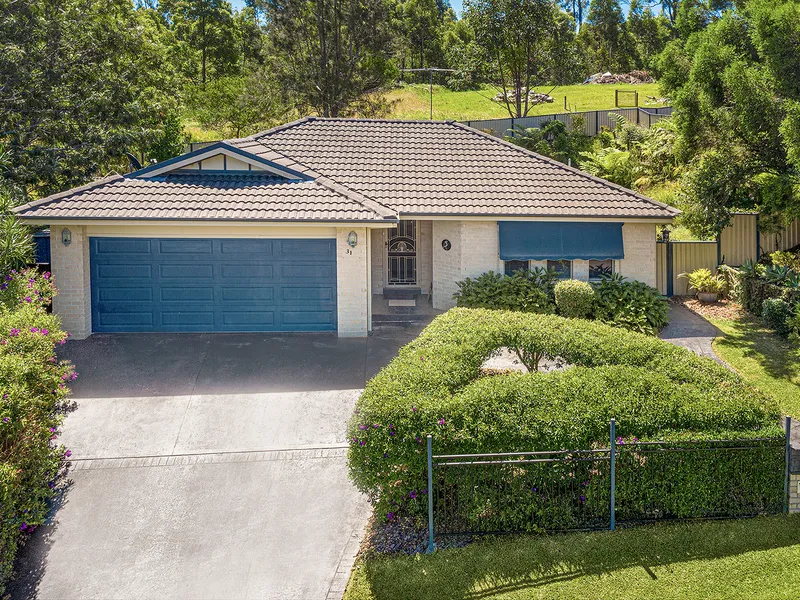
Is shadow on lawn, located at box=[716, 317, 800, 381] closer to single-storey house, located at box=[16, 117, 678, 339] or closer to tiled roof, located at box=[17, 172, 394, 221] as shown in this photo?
single-storey house, located at box=[16, 117, 678, 339]

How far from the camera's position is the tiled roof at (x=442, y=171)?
1702 centimetres

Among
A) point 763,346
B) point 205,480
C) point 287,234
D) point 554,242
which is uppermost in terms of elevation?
point 287,234

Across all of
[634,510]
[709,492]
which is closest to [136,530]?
[634,510]

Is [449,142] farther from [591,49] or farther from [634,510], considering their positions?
[591,49]

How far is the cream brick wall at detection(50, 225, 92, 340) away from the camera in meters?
15.2

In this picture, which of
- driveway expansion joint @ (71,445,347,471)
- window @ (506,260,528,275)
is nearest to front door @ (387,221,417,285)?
window @ (506,260,528,275)

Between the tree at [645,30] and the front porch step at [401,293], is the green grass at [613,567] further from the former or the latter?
the tree at [645,30]

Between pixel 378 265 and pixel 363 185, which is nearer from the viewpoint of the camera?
pixel 363 185

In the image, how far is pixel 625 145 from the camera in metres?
31.0

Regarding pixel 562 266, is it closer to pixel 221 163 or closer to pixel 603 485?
pixel 221 163

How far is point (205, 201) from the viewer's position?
15.6 meters

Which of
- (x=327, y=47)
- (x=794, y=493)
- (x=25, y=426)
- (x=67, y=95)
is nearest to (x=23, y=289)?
(x=25, y=426)

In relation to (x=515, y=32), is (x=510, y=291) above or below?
below

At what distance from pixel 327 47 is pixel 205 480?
109 feet
